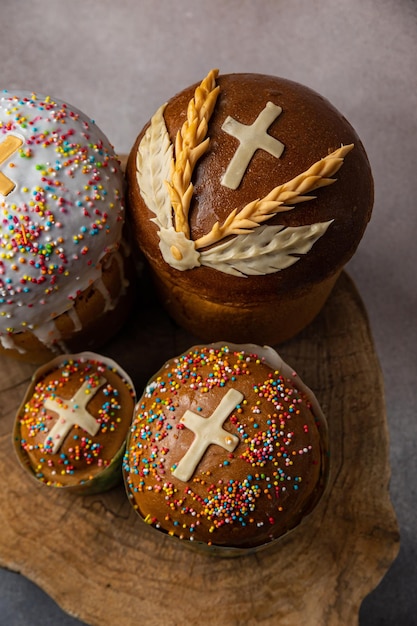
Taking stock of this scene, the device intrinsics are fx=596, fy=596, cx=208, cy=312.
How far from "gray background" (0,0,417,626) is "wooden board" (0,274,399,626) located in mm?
807

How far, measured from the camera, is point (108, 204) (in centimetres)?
175

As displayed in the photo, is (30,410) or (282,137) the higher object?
(282,137)

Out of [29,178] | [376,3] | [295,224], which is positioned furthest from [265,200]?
[376,3]

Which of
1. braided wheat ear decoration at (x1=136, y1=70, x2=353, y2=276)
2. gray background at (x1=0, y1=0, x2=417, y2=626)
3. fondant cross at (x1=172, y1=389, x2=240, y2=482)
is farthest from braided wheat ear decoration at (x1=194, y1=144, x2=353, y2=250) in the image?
gray background at (x1=0, y1=0, x2=417, y2=626)

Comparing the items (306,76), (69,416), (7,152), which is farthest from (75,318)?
(306,76)

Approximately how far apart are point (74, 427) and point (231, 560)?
0.72 metres

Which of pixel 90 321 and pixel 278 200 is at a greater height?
pixel 278 200

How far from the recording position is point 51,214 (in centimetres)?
165

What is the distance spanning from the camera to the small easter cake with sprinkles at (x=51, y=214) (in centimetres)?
164

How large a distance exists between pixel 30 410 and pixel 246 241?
0.91 meters

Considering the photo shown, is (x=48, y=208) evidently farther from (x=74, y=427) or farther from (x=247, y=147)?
(x=74, y=427)

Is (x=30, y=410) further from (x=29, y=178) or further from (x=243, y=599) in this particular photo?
(x=243, y=599)

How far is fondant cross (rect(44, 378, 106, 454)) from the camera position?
1.86m

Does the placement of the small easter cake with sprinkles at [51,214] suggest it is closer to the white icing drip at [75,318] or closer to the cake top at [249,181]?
the white icing drip at [75,318]
